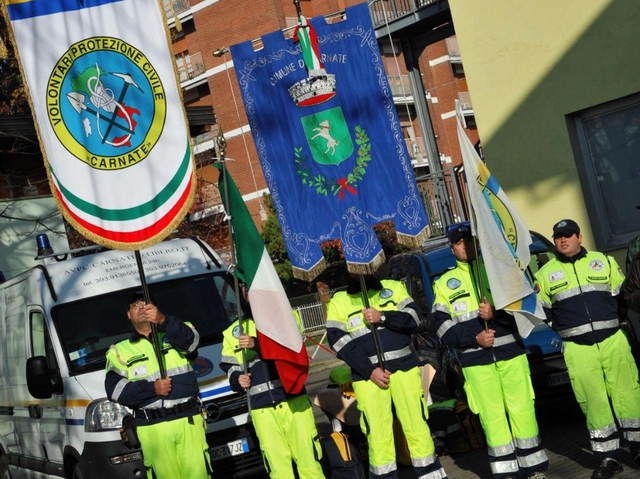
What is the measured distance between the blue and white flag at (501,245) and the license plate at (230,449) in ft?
10.3

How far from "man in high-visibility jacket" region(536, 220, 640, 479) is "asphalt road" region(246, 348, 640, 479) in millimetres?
325

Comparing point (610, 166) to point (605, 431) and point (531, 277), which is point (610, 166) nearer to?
point (531, 277)

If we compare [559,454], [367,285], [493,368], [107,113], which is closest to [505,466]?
[493,368]

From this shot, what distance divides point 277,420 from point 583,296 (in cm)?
263

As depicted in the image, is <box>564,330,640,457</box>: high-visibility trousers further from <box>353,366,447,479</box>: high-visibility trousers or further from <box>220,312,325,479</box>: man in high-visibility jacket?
<box>220,312,325,479</box>: man in high-visibility jacket

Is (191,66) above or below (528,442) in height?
above

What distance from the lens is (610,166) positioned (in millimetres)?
12797

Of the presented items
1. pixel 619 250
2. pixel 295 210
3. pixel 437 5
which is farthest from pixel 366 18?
pixel 437 5

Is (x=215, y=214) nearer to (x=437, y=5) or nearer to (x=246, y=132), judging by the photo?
(x=246, y=132)

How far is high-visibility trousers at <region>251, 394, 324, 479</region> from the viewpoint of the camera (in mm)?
A: 7910

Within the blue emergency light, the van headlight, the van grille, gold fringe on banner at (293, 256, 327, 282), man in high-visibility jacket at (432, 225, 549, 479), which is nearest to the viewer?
man in high-visibility jacket at (432, 225, 549, 479)

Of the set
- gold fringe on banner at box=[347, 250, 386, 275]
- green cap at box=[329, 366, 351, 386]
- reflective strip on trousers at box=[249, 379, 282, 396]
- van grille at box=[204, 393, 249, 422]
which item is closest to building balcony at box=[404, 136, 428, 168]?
green cap at box=[329, 366, 351, 386]

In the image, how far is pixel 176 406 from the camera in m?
7.82

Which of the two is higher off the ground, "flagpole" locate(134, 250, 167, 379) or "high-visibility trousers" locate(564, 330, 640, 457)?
"flagpole" locate(134, 250, 167, 379)
